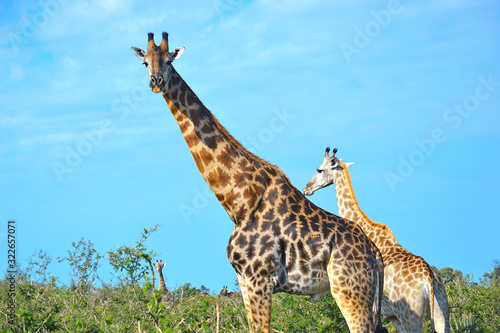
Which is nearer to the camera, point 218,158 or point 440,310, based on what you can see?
point 218,158

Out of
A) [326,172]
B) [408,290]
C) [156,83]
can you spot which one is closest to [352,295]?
[408,290]

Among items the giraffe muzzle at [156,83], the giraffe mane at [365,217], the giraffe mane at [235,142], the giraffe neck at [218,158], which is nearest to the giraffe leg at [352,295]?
the giraffe neck at [218,158]

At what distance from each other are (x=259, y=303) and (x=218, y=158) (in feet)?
7.15

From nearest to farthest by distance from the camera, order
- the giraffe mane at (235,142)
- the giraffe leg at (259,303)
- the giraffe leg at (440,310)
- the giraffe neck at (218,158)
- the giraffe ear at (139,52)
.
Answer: the giraffe leg at (259,303)
the giraffe neck at (218,158)
the giraffe ear at (139,52)
the giraffe mane at (235,142)
the giraffe leg at (440,310)

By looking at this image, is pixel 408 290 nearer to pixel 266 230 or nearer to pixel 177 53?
pixel 266 230

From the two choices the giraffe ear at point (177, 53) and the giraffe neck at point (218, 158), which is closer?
the giraffe neck at point (218, 158)

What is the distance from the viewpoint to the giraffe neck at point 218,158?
8.31 m

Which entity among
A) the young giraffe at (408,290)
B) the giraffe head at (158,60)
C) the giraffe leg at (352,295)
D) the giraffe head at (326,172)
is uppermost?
the giraffe head at (326,172)

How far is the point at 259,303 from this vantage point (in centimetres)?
775

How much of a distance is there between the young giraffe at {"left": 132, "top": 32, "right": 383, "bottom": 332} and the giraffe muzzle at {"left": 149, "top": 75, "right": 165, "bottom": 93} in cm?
1

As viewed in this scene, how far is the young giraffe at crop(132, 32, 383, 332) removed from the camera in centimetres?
791

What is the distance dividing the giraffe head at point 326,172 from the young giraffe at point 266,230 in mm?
5840

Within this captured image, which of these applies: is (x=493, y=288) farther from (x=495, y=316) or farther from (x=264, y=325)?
(x=264, y=325)

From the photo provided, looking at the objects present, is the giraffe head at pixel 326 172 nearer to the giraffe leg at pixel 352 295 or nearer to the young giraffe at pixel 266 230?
the young giraffe at pixel 266 230
